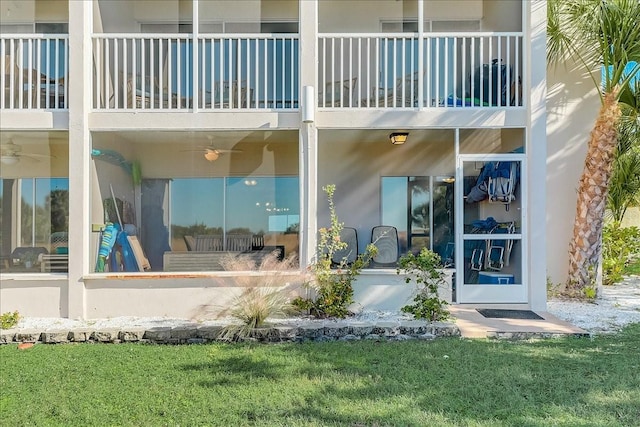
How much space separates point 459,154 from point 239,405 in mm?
5250

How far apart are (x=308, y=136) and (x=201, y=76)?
2.04m

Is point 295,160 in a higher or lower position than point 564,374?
higher

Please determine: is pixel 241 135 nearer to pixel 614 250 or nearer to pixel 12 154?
pixel 12 154

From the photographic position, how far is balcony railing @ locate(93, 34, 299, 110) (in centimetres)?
678

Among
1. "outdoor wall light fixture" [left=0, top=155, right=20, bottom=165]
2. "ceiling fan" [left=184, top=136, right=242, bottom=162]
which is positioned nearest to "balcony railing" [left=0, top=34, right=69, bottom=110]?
"outdoor wall light fixture" [left=0, top=155, right=20, bottom=165]

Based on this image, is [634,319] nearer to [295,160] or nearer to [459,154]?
[459,154]

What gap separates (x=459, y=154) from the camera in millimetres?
6965

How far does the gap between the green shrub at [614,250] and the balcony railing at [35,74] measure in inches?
416

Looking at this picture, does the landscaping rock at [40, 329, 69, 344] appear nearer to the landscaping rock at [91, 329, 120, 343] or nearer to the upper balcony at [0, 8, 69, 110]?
the landscaping rock at [91, 329, 120, 343]

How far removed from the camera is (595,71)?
778cm

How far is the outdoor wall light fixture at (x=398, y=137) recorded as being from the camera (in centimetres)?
756

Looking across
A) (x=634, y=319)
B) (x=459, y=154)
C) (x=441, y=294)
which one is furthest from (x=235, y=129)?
(x=634, y=319)

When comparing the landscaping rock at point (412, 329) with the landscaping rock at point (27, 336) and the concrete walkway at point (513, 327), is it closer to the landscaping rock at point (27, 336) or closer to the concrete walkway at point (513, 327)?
the concrete walkway at point (513, 327)

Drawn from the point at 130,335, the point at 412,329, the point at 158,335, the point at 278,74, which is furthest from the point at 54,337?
the point at 278,74
